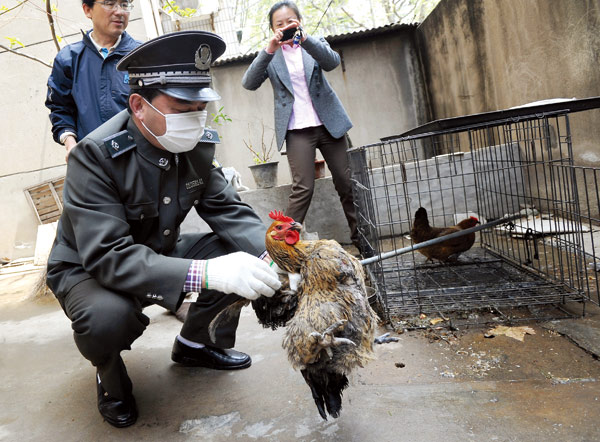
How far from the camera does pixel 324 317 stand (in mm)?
1548

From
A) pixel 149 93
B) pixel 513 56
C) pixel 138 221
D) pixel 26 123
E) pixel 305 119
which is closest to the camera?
pixel 149 93

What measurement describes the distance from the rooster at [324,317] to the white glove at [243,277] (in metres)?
0.11

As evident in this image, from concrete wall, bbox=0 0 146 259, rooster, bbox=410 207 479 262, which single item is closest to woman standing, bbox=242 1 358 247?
rooster, bbox=410 207 479 262

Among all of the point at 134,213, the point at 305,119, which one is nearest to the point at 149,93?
the point at 134,213

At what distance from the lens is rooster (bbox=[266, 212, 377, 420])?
1.53 metres

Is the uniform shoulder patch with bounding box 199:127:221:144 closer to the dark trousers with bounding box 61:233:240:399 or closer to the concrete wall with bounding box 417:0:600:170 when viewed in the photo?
the dark trousers with bounding box 61:233:240:399

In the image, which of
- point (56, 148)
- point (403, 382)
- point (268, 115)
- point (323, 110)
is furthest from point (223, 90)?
point (403, 382)

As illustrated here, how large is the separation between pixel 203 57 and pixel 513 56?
15.7 ft

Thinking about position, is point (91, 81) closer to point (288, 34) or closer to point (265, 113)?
point (288, 34)

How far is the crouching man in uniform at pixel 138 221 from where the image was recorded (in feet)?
5.93

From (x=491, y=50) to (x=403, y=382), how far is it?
532 cm

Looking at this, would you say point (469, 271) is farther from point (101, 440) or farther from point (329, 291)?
point (101, 440)

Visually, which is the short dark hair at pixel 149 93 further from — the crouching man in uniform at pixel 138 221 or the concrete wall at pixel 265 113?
the concrete wall at pixel 265 113

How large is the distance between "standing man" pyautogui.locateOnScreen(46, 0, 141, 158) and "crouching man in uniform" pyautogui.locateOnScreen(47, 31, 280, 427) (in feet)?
2.40
